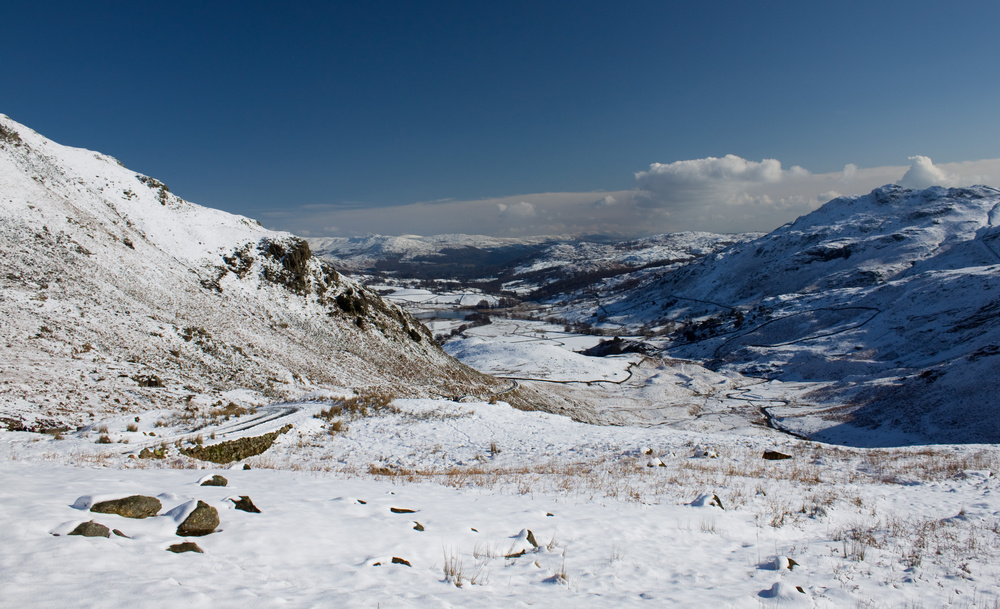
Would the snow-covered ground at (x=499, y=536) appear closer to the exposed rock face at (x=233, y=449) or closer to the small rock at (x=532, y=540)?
the small rock at (x=532, y=540)

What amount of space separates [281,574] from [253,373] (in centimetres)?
2938

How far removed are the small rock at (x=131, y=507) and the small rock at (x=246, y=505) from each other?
3.60 ft

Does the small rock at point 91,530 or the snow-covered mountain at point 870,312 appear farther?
the snow-covered mountain at point 870,312

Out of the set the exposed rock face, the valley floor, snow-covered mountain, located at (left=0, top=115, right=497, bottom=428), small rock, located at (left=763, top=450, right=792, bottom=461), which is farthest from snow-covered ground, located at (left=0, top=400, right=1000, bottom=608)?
snow-covered mountain, located at (left=0, top=115, right=497, bottom=428)

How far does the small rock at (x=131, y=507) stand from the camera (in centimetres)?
633

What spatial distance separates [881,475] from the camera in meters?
15.8

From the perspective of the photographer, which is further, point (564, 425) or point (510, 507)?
point (564, 425)

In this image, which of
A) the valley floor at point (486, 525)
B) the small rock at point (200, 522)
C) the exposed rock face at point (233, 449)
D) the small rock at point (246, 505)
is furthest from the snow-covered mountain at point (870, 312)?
the small rock at point (200, 522)

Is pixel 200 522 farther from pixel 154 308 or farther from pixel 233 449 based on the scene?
pixel 154 308

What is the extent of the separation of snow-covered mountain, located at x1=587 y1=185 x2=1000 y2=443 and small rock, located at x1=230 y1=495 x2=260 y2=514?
180 ft

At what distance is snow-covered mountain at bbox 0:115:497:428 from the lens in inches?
895

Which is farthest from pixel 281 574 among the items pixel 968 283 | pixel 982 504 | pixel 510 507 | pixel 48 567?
pixel 968 283

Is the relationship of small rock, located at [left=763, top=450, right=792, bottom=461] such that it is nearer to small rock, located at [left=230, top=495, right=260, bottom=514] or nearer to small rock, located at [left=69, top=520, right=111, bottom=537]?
small rock, located at [left=230, top=495, right=260, bottom=514]

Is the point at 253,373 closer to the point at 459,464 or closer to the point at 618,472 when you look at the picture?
the point at 459,464
